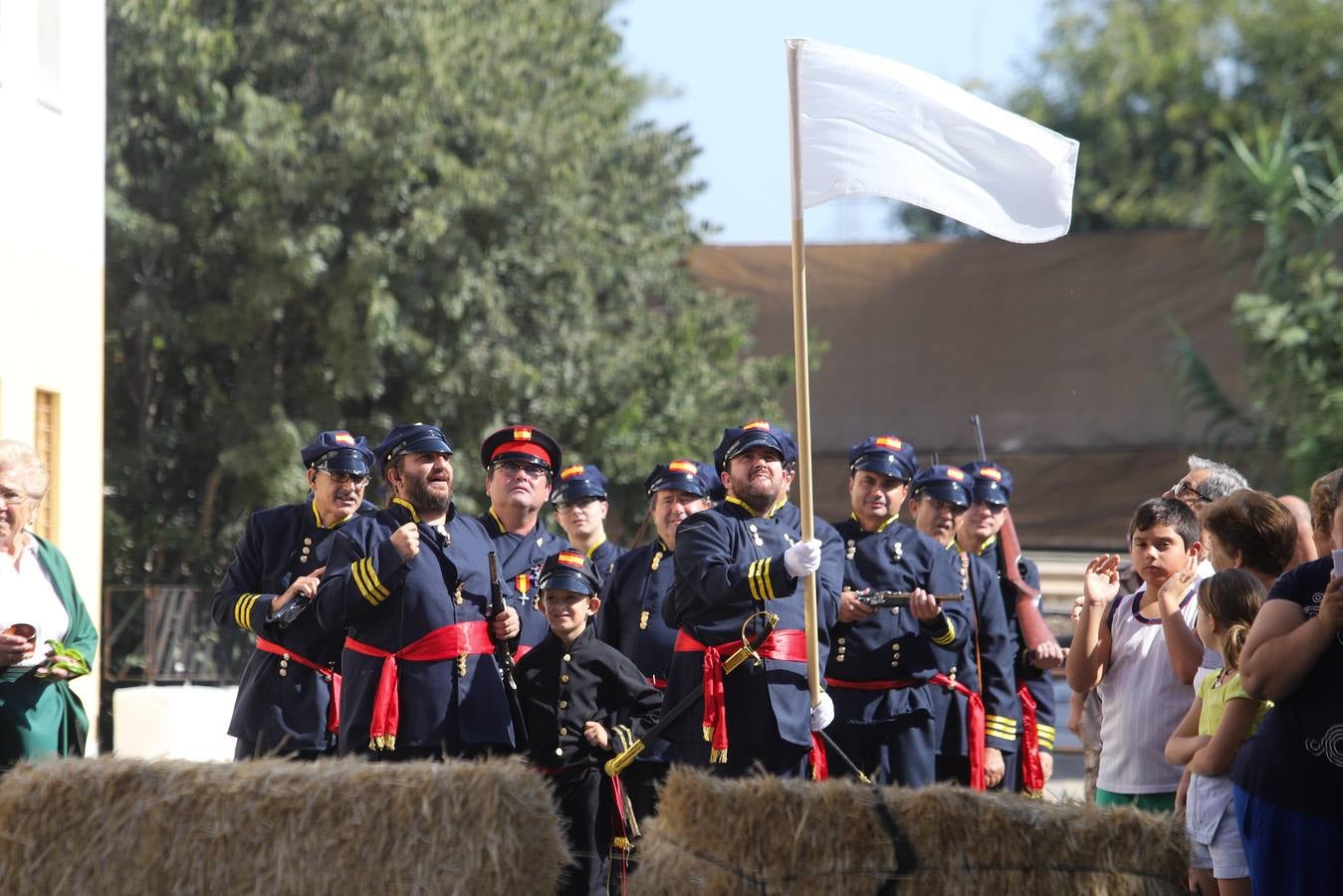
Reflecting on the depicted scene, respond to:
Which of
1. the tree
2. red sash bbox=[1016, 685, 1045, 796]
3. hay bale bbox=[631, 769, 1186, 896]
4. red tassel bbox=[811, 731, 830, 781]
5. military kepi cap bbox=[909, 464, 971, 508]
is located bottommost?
red sash bbox=[1016, 685, 1045, 796]

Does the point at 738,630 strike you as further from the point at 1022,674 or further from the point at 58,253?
the point at 58,253

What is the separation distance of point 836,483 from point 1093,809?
15.8m

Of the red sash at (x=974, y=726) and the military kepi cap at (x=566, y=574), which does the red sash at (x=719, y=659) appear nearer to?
the military kepi cap at (x=566, y=574)

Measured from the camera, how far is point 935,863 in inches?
176

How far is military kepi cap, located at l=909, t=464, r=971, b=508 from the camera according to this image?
8.77m

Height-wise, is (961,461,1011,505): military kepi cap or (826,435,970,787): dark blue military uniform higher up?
(961,461,1011,505): military kepi cap

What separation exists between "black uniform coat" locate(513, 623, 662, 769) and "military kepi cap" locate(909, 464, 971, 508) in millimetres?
1965

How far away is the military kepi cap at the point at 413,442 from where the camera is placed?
7414 millimetres

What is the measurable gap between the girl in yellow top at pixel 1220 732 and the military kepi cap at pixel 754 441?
189 centimetres

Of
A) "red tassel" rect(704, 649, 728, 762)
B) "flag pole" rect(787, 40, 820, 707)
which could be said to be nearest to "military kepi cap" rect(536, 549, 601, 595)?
"red tassel" rect(704, 649, 728, 762)

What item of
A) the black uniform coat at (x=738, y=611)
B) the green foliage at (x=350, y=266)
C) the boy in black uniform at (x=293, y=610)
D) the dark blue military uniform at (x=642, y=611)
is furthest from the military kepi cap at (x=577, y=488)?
the green foliage at (x=350, y=266)

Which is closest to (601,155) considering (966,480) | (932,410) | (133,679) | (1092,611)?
(932,410)

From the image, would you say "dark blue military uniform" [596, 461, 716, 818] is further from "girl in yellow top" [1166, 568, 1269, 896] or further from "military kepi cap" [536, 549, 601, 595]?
"girl in yellow top" [1166, 568, 1269, 896]

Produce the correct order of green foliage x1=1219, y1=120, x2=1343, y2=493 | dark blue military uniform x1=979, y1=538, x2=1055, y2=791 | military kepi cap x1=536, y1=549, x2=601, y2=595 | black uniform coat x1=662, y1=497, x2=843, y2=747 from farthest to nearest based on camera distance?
1. green foliage x1=1219, y1=120, x2=1343, y2=493
2. dark blue military uniform x1=979, y1=538, x2=1055, y2=791
3. military kepi cap x1=536, y1=549, x2=601, y2=595
4. black uniform coat x1=662, y1=497, x2=843, y2=747
